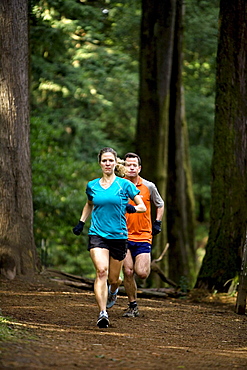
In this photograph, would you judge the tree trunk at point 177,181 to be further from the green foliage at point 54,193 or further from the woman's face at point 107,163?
the woman's face at point 107,163

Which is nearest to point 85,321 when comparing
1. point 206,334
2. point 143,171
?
point 206,334

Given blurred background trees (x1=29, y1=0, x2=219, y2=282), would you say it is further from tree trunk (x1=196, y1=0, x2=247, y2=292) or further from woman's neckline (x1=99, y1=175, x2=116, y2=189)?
woman's neckline (x1=99, y1=175, x2=116, y2=189)

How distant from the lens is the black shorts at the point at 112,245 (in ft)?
27.9

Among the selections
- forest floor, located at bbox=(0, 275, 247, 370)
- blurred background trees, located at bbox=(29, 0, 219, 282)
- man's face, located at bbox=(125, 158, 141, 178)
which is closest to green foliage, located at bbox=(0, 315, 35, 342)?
forest floor, located at bbox=(0, 275, 247, 370)

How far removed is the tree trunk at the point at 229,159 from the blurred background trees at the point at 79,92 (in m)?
2.32

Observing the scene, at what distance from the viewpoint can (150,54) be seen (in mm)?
17469

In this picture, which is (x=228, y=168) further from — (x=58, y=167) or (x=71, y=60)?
(x=71, y=60)

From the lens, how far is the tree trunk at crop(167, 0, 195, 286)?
2000 cm

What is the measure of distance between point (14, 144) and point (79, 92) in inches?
439

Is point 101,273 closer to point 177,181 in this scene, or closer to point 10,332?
point 10,332

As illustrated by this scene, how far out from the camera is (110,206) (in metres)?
8.45

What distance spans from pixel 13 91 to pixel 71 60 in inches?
430

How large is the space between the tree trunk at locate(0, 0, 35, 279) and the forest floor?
1.91ft

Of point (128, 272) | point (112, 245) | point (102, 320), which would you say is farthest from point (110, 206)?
point (128, 272)
